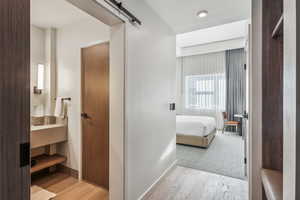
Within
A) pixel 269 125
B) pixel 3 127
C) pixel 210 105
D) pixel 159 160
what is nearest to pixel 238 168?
pixel 159 160

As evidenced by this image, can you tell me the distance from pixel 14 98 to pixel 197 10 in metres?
2.19

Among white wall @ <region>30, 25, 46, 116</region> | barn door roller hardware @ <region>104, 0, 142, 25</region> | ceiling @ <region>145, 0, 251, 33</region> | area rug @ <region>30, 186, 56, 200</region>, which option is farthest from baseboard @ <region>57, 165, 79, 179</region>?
ceiling @ <region>145, 0, 251, 33</region>

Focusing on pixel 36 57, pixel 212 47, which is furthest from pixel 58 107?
pixel 212 47

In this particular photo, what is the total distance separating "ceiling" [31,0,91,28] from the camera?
2.06 metres

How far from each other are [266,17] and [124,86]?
1322mm

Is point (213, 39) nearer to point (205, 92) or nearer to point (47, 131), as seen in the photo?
point (205, 92)

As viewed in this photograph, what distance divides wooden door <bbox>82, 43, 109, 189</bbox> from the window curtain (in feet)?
16.9

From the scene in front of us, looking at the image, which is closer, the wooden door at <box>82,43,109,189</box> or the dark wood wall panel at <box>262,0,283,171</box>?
the dark wood wall panel at <box>262,0,283,171</box>

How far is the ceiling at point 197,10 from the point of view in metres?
1.86

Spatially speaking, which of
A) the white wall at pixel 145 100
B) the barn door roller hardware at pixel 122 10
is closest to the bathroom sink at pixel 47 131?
the white wall at pixel 145 100

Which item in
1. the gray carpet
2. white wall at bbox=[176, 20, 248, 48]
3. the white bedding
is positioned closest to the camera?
the gray carpet

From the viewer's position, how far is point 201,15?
212 centimetres

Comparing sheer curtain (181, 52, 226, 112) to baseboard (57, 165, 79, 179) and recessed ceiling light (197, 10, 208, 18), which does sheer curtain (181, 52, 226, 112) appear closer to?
recessed ceiling light (197, 10, 208, 18)

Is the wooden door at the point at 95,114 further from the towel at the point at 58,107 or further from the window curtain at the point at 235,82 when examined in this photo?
the window curtain at the point at 235,82
